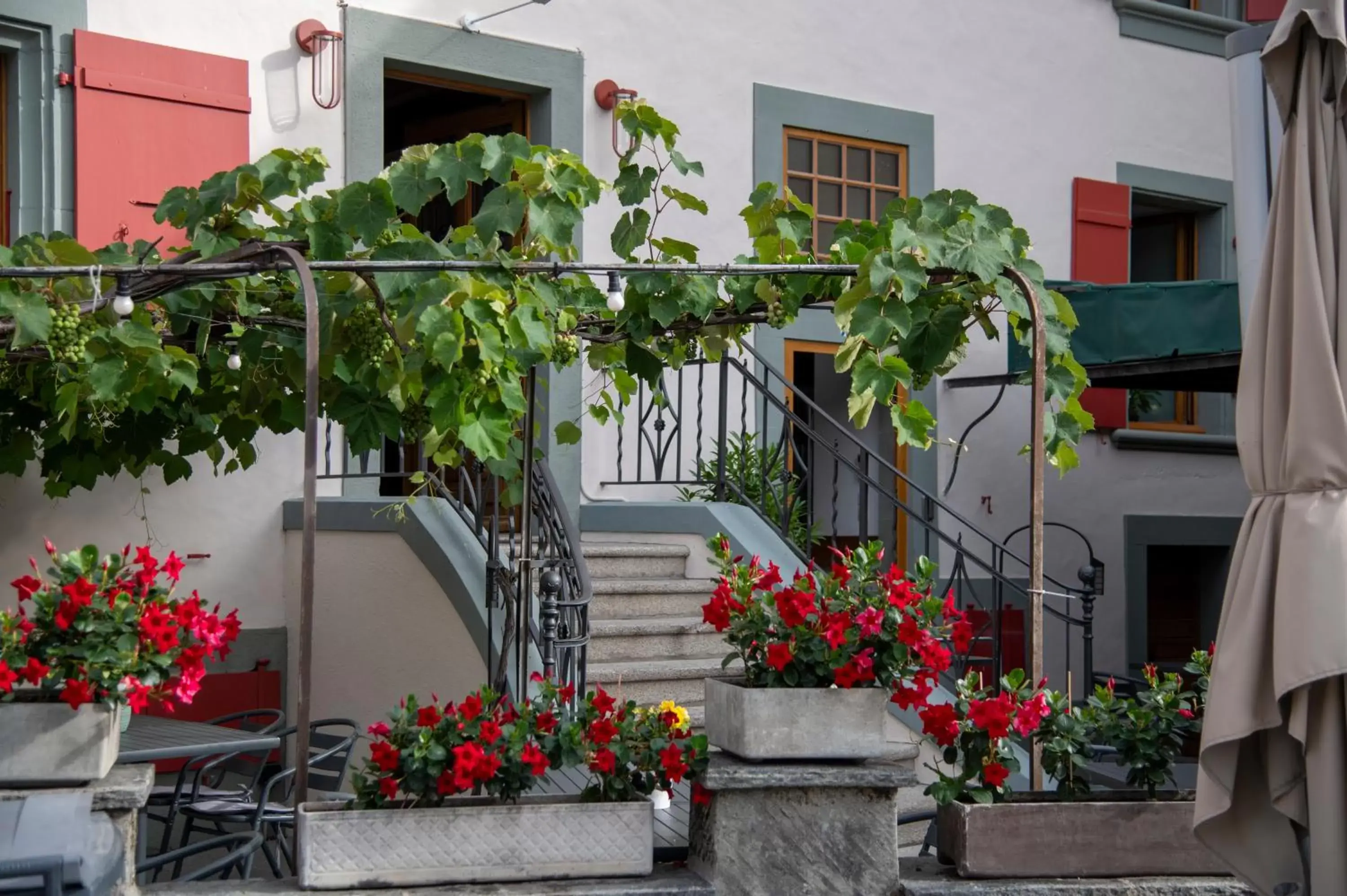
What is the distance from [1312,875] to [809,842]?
105 centimetres

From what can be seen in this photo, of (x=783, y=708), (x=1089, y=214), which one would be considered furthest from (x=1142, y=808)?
(x=1089, y=214)

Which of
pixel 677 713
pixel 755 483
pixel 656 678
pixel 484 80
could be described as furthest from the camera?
pixel 755 483

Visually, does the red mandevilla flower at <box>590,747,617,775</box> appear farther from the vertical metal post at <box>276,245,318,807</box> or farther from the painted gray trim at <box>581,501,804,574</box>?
the painted gray trim at <box>581,501,804,574</box>

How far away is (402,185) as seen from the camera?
4141 mm

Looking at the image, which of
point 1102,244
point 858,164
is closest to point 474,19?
point 858,164

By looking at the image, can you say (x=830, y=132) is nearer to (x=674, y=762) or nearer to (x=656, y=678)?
(x=656, y=678)

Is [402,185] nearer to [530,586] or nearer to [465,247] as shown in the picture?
[465,247]

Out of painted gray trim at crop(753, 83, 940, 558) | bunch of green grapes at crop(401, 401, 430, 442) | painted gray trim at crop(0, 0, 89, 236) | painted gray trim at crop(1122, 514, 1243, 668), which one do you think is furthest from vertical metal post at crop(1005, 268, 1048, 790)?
painted gray trim at crop(1122, 514, 1243, 668)

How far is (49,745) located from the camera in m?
3.18

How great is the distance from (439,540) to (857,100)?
3899mm

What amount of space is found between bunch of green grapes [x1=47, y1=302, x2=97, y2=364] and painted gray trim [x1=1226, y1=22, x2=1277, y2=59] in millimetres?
3051

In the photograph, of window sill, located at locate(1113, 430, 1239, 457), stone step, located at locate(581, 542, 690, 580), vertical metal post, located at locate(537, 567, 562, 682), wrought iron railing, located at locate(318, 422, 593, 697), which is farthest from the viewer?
window sill, located at locate(1113, 430, 1239, 457)

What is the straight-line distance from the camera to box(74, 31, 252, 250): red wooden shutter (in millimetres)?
6398

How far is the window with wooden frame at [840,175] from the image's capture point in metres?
8.59
